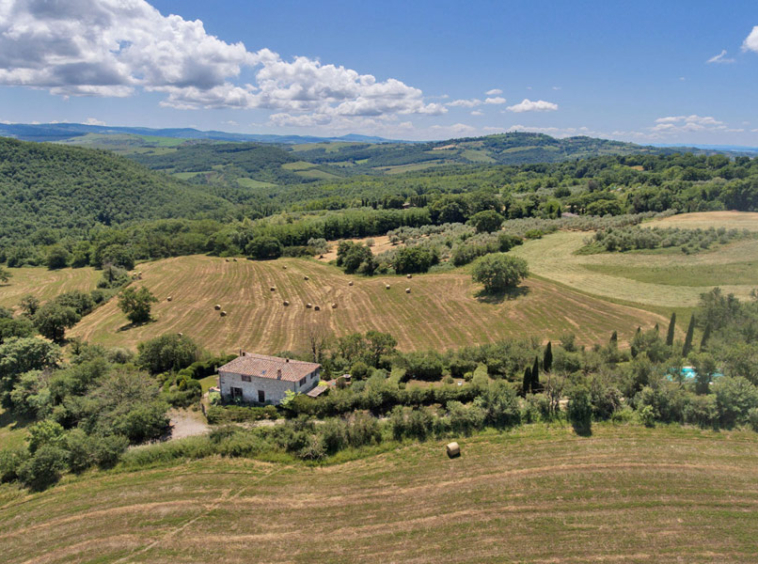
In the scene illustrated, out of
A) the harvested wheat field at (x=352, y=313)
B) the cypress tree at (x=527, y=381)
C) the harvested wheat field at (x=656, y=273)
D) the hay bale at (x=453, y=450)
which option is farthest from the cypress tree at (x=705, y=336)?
the hay bale at (x=453, y=450)

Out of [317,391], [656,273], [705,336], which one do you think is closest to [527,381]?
[317,391]

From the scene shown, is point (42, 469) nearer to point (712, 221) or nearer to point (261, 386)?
point (261, 386)

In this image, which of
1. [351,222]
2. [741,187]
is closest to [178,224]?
[351,222]

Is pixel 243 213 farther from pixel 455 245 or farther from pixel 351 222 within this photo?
pixel 455 245

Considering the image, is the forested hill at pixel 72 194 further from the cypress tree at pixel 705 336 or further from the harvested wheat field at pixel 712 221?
the cypress tree at pixel 705 336

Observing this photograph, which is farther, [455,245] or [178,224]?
[178,224]

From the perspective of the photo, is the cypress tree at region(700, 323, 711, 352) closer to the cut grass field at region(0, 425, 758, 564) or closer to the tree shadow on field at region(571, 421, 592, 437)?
the cut grass field at region(0, 425, 758, 564)
